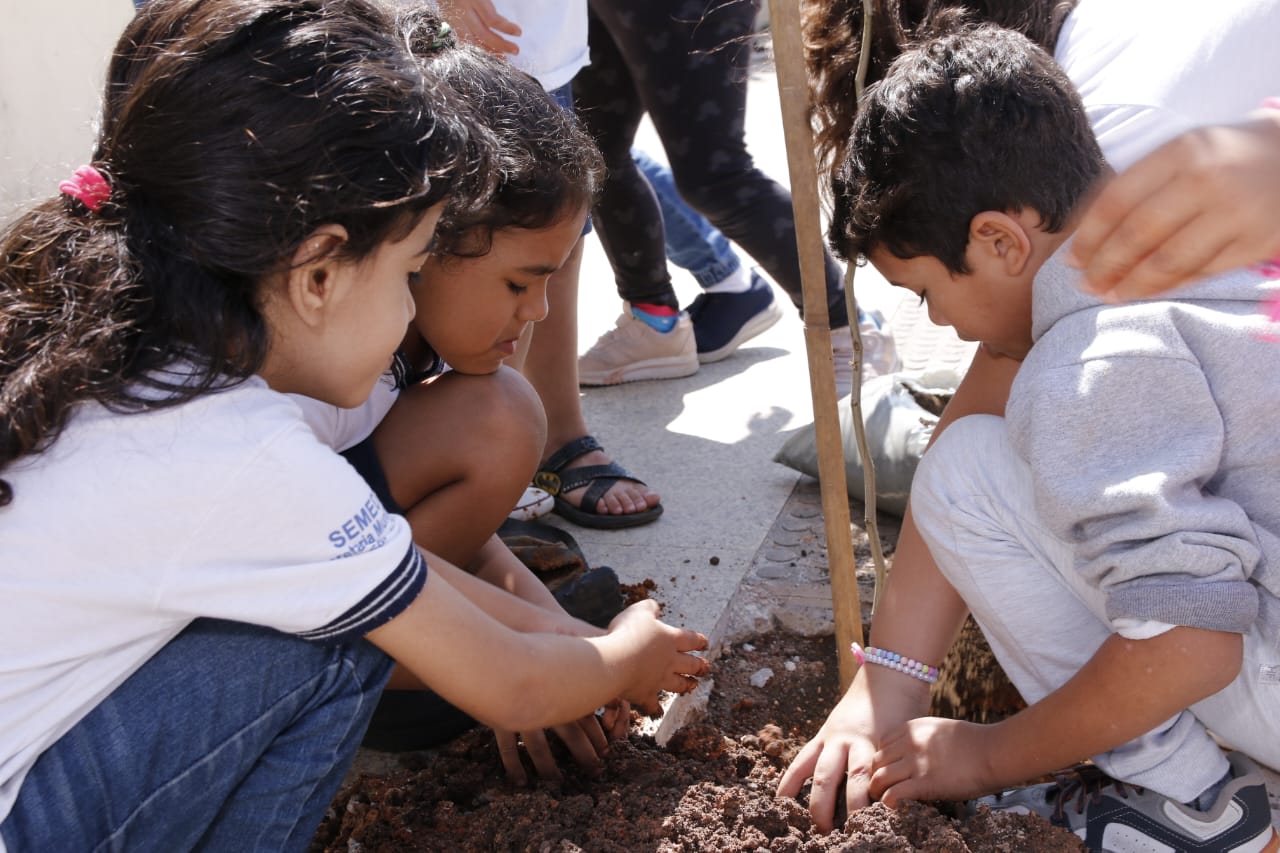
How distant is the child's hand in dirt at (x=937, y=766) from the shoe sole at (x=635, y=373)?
1.98m

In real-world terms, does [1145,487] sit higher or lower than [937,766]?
higher

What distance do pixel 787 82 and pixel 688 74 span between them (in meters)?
1.19

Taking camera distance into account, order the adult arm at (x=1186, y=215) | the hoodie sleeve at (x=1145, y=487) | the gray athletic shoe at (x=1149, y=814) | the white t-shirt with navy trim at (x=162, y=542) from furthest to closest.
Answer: the gray athletic shoe at (x=1149, y=814), the hoodie sleeve at (x=1145, y=487), the white t-shirt with navy trim at (x=162, y=542), the adult arm at (x=1186, y=215)

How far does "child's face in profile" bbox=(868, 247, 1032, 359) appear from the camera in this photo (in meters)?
1.71

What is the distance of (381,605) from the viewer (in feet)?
4.39

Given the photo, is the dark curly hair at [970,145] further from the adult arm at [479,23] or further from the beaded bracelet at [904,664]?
the adult arm at [479,23]

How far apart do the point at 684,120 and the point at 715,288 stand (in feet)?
2.91

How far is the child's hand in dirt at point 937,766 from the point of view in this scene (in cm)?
162

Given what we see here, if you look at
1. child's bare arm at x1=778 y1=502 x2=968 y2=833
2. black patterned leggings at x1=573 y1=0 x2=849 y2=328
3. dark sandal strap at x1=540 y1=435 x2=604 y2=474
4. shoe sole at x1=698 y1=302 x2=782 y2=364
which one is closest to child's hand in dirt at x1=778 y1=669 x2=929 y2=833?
child's bare arm at x1=778 y1=502 x2=968 y2=833

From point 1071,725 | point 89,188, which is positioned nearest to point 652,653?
point 1071,725

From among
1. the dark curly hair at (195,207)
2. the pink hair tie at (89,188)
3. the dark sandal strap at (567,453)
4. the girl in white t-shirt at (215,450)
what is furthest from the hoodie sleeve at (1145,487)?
the dark sandal strap at (567,453)

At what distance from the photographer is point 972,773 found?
1.63 metres

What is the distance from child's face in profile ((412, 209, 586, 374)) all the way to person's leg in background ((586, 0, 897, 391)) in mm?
979

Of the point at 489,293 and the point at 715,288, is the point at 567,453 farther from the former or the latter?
the point at 715,288
